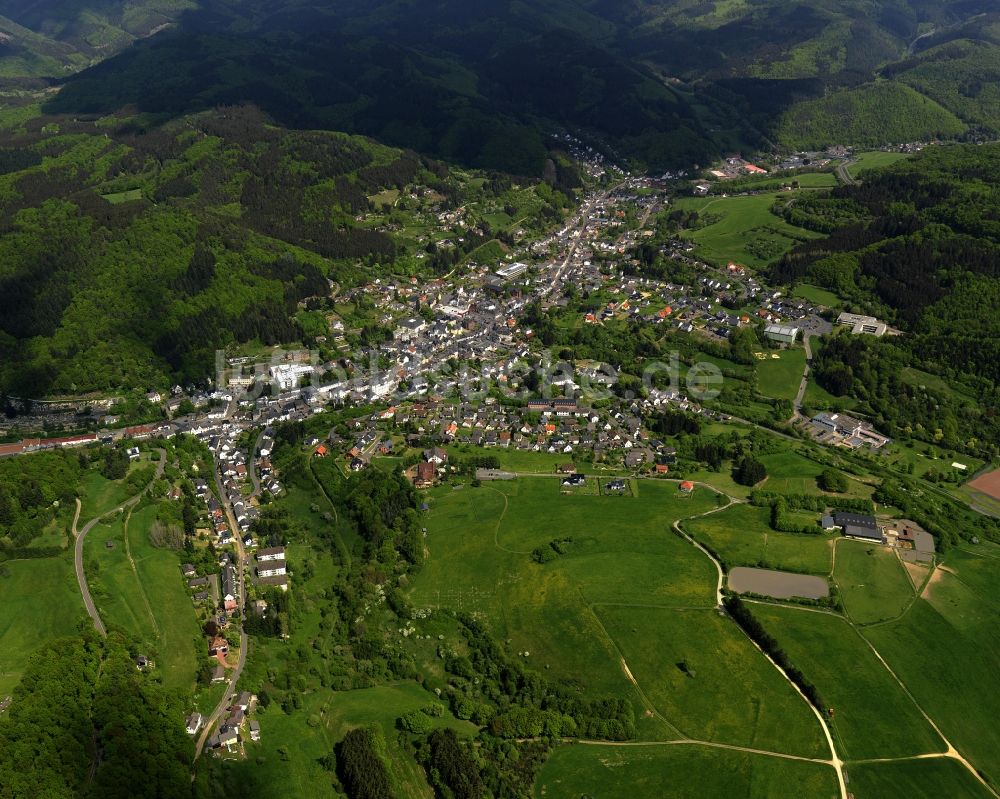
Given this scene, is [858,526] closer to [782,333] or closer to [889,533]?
[889,533]

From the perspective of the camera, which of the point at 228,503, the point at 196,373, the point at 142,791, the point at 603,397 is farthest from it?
the point at 196,373

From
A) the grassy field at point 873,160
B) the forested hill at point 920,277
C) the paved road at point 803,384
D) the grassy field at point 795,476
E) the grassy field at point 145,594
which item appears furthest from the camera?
the grassy field at point 873,160

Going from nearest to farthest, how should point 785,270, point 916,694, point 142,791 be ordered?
point 142,791 < point 916,694 < point 785,270

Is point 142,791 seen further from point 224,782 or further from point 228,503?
point 228,503

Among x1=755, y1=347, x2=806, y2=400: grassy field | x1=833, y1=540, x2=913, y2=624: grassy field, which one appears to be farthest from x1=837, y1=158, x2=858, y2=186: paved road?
x1=833, y1=540, x2=913, y2=624: grassy field

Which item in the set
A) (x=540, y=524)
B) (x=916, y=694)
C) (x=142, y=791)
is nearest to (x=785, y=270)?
(x=540, y=524)

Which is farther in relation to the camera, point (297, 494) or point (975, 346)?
point (975, 346)

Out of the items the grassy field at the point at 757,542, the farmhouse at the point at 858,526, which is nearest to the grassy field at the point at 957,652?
the farmhouse at the point at 858,526

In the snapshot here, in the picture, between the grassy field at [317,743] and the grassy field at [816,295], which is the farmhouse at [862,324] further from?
the grassy field at [317,743]
